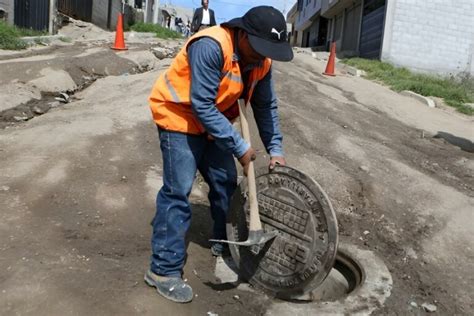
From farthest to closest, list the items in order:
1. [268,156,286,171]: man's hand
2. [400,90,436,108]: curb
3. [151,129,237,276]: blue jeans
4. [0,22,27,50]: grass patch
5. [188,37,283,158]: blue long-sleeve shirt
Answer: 1. [0,22,27,50]: grass patch
2. [400,90,436,108]: curb
3. [268,156,286,171]: man's hand
4. [151,129,237,276]: blue jeans
5. [188,37,283,158]: blue long-sleeve shirt

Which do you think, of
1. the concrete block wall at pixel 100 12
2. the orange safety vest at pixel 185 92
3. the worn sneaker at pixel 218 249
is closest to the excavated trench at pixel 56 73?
the worn sneaker at pixel 218 249

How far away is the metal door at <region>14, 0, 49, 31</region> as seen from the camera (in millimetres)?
12578

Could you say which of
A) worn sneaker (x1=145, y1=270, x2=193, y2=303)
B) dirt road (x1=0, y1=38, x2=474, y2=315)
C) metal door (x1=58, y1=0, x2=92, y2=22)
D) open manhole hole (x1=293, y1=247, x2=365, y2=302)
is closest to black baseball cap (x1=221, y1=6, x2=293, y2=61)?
worn sneaker (x1=145, y1=270, x2=193, y2=303)

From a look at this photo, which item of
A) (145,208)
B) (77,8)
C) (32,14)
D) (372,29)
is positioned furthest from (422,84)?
(77,8)

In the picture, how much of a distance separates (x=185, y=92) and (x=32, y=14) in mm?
12777

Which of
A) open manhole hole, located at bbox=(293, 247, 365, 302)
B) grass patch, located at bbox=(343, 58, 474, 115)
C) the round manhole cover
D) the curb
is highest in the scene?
grass patch, located at bbox=(343, 58, 474, 115)

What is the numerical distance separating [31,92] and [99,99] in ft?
2.87

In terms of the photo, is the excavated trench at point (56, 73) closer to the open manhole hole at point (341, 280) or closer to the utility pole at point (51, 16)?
the open manhole hole at point (341, 280)

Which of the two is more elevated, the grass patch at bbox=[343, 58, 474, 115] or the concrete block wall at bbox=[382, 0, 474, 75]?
the concrete block wall at bbox=[382, 0, 474, 75]

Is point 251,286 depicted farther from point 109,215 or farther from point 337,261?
point 109,215

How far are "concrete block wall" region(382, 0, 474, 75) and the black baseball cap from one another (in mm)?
13545

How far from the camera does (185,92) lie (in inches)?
95.3

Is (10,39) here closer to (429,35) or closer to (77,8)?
(77,8)

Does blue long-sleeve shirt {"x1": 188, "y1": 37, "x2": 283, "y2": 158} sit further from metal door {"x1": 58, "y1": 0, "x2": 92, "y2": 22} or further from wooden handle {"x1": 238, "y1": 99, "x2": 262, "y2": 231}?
metal door {"x1": 58, "y1": 0, "x2": 92, "y2": 22}
